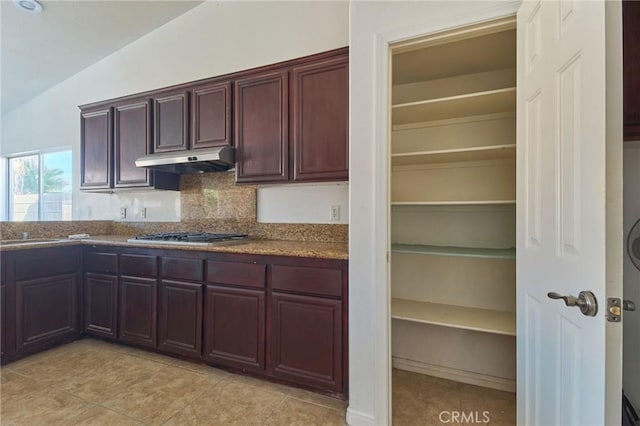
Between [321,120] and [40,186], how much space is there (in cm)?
433

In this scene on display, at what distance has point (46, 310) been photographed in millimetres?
2457

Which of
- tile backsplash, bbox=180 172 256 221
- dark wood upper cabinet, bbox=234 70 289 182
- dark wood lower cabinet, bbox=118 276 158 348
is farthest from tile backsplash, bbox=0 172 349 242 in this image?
dark wood lower cabinet, bbox=118 276 158 348

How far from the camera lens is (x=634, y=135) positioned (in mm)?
1361

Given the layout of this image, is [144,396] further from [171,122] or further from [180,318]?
[171,122]

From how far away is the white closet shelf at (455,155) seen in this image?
5.66 feet

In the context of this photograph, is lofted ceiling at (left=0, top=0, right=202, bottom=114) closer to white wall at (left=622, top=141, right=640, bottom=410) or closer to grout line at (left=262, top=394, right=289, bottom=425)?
grout line at (left=262, top=394, right=289, bottom=425)

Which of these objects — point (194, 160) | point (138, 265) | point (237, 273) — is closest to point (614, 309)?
point (237, 273)

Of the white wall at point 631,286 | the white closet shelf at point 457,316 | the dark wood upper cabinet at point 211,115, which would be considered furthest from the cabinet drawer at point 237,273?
the white wall at point 631,286

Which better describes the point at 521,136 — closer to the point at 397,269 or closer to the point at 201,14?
the point at 397,269

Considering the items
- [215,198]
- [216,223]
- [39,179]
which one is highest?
[39,179]

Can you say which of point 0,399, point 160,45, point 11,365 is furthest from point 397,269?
point 160,45

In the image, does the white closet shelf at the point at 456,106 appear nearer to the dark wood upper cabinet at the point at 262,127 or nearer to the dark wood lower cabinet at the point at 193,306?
the dark wood upper cabinet at the point at 262,127

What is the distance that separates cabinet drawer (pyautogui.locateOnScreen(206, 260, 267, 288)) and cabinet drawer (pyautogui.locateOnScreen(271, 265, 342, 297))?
10cm

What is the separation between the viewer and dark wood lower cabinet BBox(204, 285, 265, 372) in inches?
77.8
